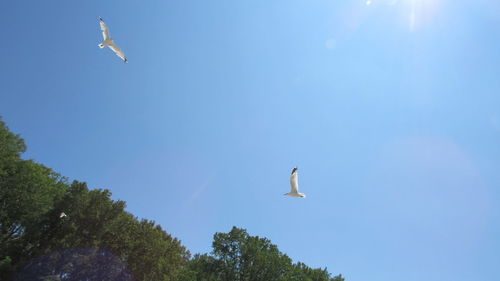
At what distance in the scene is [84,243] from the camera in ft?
119

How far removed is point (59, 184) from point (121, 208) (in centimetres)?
707

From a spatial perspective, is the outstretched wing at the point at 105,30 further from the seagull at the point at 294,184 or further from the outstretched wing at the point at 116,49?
the seagull at the point at 294,184

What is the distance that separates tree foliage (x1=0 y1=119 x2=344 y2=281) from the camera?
3297cm

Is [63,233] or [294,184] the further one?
[63,233]

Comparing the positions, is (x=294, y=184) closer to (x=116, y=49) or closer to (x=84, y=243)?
(x=116, y=49)

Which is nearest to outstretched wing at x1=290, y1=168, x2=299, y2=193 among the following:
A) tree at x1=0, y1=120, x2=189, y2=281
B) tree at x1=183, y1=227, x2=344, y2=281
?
tree at x1=183, y1=227, x2=344, y2=281

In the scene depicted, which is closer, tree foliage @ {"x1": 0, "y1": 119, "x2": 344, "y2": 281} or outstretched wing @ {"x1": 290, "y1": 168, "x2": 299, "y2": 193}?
outstretched wing @ {"x1": 290, "y1": 168, "x2": 299, "y2": 193}

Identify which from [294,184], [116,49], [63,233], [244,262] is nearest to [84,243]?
[63,233]

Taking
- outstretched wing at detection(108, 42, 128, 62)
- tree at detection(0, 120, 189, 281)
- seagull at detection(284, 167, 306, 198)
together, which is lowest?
tree at detection(0, 120, 189, 281)

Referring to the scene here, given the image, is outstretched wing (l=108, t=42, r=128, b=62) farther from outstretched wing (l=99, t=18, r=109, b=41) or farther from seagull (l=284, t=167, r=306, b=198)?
seagull (l=284, t=167, r=306, b=198)

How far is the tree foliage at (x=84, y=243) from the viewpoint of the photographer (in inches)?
1298

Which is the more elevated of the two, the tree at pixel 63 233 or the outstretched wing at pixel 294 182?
the outstretched wing at pixel 294 182

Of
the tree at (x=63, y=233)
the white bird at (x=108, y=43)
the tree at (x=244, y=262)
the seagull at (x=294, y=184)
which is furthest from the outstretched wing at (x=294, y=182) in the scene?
the tree at (x=63, y=233)

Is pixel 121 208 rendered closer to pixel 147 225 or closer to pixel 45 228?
pixel 147 225
